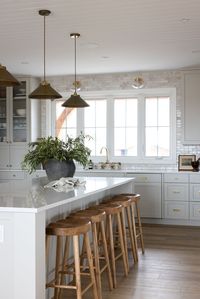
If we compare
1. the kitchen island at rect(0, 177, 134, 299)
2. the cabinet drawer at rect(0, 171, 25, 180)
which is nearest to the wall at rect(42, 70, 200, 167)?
the cabinet drawer at rect(0, 171, 25, 180)

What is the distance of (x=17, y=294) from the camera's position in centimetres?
286

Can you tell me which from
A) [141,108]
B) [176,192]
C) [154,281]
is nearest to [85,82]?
[141,108]

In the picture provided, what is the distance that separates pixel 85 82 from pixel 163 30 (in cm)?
316

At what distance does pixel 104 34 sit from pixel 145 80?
265cm

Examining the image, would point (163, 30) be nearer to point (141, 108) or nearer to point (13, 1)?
point (13, 1)

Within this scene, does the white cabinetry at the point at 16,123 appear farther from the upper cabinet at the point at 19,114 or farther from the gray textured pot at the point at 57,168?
the gray textured pot at the point at 57,168

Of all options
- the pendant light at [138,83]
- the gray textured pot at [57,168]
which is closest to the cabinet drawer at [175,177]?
the pendant light at [138,83]

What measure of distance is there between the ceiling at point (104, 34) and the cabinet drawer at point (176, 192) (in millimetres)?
1976

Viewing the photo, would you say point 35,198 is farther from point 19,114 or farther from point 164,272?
point 19,114

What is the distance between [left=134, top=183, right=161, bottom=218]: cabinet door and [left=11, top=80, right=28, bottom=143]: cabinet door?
2.37 metres

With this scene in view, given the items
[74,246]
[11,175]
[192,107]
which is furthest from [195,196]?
→ [74,246]

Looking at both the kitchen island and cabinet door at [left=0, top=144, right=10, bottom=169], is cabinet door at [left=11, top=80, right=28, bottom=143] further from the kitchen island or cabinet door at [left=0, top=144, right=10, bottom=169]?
the kitchen island

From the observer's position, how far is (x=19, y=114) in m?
7.86

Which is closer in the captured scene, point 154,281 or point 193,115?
point 154,281
